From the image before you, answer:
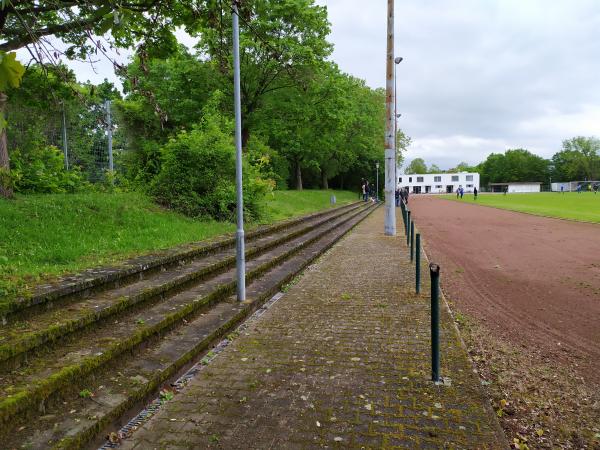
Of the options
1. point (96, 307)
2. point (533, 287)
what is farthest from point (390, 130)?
point (96, 307)

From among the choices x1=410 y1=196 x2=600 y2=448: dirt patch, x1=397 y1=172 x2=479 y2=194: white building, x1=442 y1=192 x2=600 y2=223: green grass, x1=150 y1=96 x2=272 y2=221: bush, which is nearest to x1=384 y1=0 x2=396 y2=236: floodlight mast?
x1=410 y1=196 x2=600 y2=448: dirt patch

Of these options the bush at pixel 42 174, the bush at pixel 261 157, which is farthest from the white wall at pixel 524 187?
the bush at pixel 42 174

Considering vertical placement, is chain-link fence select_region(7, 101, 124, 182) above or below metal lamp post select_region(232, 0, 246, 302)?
above

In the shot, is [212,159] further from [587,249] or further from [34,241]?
[587,249]

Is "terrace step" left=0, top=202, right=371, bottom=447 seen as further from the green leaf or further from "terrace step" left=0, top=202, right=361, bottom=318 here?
the green leaf

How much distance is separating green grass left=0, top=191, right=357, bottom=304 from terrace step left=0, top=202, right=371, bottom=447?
83 centimetres

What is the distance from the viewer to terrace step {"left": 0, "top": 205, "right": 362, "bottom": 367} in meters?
3.22

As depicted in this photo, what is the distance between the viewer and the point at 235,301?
5.78 m

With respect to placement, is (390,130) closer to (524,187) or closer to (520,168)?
(524,187)

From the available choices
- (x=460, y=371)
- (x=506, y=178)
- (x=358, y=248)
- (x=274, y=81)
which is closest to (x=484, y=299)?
(x=460, y=371)

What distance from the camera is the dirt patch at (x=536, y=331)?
10.5 ft

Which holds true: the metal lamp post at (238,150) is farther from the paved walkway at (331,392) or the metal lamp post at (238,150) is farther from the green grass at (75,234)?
the green grass at (75,234)

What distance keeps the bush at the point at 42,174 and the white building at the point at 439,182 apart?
108 metres

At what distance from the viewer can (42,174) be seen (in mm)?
10734
